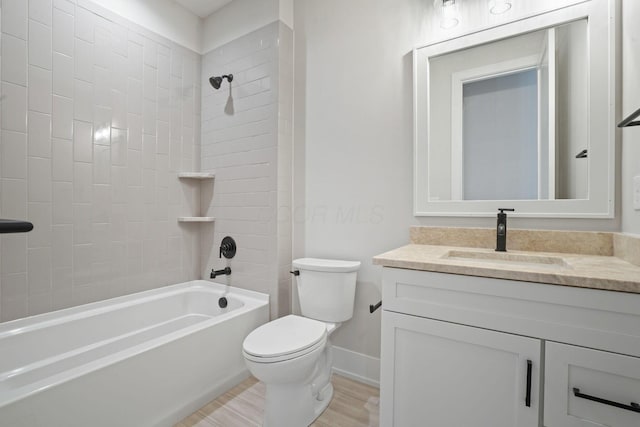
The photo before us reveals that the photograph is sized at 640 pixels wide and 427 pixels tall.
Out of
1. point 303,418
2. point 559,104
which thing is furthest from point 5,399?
point 559,104

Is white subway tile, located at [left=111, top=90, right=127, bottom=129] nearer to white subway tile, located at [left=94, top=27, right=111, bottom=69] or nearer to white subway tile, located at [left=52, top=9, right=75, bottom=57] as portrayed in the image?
white subway tile, located at [left=94, top=27, right=111, bottom=69]

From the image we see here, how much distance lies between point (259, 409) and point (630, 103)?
2.23 m

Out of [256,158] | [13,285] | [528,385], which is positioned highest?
[256,158]

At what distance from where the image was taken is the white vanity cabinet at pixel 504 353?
0.82 meters

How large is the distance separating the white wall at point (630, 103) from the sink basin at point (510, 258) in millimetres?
277

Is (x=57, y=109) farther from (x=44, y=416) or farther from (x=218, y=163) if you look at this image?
(x=44, y=416)

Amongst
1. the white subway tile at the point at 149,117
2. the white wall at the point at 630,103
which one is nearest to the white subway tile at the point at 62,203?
the white subway tile at the point at 149,117

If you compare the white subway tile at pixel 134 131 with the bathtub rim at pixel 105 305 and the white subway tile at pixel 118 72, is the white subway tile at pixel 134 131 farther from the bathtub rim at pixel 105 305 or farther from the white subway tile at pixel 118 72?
the bathtub rim at pixel 105 305

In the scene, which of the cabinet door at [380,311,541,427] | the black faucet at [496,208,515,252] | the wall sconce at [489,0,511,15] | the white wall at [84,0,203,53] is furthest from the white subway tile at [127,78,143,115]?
the black faucet at [496,208,515,252]

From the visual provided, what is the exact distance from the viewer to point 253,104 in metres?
2.16

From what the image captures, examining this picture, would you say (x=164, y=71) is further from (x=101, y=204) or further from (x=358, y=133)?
(x=358, y=133)

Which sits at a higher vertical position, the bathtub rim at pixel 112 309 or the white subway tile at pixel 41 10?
the white subway tile at pixel 41 10

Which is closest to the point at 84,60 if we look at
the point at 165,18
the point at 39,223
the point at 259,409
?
the point at 165,18

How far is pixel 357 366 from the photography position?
1881mm
